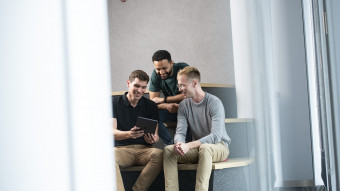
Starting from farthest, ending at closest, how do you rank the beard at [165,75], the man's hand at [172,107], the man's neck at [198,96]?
the beard at [165,75] → the man's hand at [172,107] → the man's neck at [198,96]

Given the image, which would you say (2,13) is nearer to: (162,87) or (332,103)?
(332,103)

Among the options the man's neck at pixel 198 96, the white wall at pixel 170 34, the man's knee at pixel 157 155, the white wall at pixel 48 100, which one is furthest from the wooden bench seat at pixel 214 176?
the white wall at pixel 170 34

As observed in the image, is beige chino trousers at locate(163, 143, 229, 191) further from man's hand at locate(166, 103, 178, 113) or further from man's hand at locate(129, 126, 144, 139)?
man's hand at locate(166, 103, 178, 113)

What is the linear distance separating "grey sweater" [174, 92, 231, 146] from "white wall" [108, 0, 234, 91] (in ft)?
5.80

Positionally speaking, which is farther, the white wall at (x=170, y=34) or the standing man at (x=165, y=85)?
the white wall at (x=170, y=34)

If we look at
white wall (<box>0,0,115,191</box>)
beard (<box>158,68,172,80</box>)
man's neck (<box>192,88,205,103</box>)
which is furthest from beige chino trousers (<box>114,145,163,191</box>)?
white wall (<box>0,0,115,191</box>)

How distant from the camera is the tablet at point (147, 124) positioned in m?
2.03

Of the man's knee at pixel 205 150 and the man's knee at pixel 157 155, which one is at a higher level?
the man's knee at pixel 205 150

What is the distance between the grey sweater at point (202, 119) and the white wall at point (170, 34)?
1.77 meters

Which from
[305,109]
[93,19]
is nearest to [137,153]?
[305,109]

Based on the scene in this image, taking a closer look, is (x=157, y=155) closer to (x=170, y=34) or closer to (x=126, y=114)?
(x=126, y=114)

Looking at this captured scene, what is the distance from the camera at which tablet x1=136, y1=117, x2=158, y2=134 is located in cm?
203

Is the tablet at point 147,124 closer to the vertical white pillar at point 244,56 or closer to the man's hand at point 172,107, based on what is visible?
the man's hand at point 172,107

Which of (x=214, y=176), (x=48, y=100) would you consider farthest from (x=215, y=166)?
(x=48, y=100)
